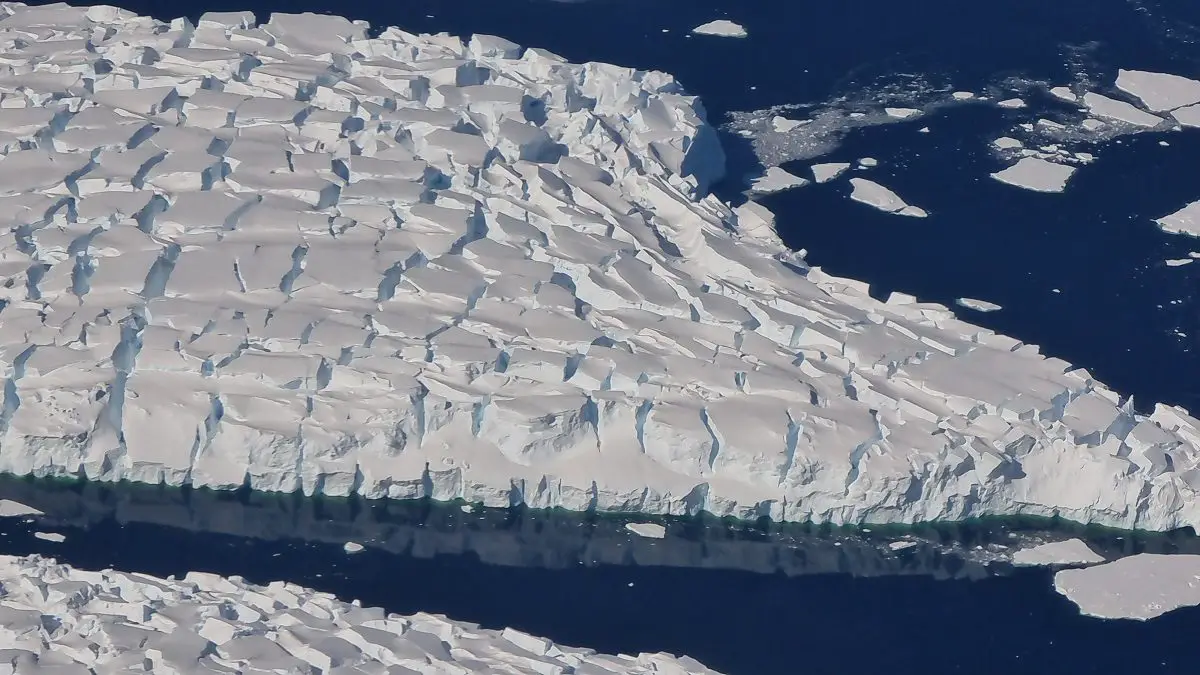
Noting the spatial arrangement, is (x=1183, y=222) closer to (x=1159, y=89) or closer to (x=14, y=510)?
(x=1159, y=89)

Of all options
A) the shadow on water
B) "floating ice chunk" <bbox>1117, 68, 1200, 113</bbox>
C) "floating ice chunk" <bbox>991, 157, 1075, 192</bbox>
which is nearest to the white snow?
the shadow on water

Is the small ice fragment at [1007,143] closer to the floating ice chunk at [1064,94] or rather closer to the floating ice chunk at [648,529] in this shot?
the floating ice chunk at [1064,94]

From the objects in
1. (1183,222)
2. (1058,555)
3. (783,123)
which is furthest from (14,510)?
(1183,222)

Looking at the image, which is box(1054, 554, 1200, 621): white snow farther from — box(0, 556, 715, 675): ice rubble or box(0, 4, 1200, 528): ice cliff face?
box(0, 556, 715, 675): ice rubble

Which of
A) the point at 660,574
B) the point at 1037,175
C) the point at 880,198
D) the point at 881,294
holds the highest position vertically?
the point at 1037,175

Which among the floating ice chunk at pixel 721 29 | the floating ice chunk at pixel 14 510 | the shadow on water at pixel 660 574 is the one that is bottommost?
the floating ice chunk at pixel 14 510

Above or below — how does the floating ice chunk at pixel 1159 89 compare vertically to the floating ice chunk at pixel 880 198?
above

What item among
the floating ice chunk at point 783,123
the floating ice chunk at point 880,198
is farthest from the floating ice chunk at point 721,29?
the floating ice chunk at point 880,198
